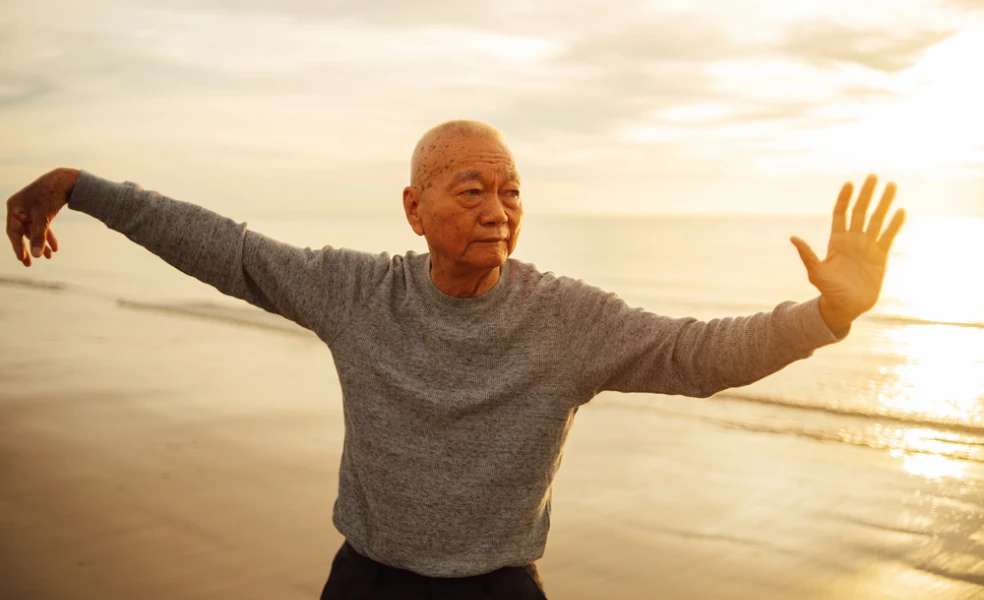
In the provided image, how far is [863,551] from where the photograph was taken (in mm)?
5617

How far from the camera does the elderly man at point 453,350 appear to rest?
7.69 feet

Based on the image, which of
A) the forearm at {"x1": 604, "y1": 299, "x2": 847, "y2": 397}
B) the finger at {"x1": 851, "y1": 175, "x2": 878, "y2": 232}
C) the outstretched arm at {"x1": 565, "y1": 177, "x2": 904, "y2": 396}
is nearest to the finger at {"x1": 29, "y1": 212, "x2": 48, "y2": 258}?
the outstretched arm at {"x1": 565, "y1": 177, "x2": 904, "y2": 396}

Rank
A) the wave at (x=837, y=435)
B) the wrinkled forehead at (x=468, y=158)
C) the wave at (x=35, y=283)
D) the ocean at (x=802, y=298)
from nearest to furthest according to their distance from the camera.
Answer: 1. the wrinkled forehead at (x=468, y=158)
2. the wave at (x=837, y=435)
3. the ocean at (x=802, y=298)
4. the wave at (x=35, y=283)

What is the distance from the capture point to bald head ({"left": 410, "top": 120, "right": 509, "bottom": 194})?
8.16 feet

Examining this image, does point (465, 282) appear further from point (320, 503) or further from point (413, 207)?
point (320, 503)

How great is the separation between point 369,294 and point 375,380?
267 millimetres

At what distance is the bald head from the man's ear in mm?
36

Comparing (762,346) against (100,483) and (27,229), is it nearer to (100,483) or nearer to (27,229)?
(27,229)

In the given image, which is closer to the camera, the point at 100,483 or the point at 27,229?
the point at 27,229

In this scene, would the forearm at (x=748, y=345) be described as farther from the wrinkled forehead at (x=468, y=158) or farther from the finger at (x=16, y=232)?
the finger at (x=16, y=232)

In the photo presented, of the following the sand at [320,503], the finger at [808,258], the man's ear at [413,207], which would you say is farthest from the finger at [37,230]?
the sand at [320,503]

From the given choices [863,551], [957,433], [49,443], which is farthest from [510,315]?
[957,433]

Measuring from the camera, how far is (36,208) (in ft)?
8.16

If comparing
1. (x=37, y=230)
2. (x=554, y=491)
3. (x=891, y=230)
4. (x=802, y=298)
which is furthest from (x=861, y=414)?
(x=802, y=298)
